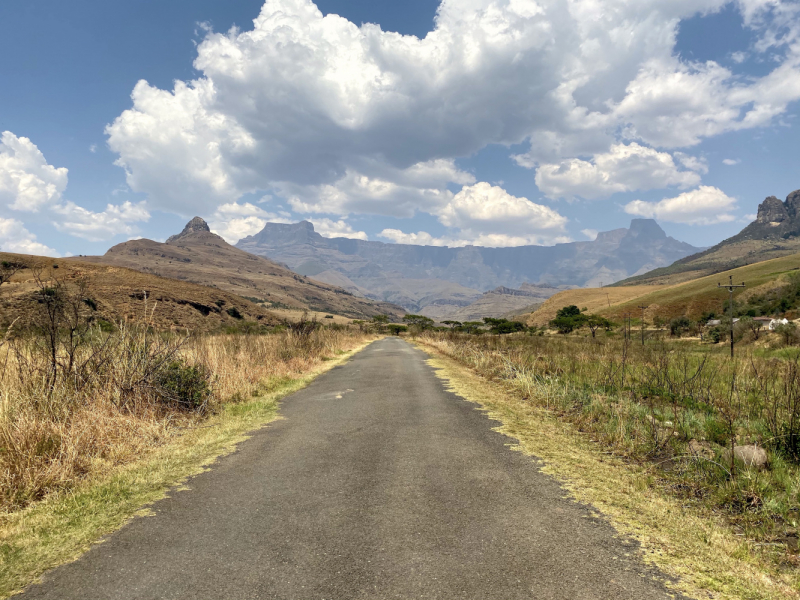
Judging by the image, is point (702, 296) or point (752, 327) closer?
point (752, 327)

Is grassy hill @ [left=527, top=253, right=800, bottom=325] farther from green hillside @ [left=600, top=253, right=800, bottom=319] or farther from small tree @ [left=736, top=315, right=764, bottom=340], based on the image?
small tree @ [left=736, top=315, right=764, bottom=340]

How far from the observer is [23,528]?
14.6 ft

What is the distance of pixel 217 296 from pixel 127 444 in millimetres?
63038

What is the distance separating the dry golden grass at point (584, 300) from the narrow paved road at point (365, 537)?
133m

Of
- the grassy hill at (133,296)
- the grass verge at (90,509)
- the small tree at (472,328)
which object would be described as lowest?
the grass verge at (90,509)

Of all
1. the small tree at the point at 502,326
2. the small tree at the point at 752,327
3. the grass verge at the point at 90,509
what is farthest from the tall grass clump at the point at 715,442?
the small tree at the point at 502,326

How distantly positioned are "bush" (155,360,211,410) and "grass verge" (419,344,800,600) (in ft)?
25.2

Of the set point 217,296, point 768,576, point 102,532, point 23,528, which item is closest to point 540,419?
point 768,576

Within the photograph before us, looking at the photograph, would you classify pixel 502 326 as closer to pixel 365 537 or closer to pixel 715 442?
pixel 715 442

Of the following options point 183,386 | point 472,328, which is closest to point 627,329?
point 472,328

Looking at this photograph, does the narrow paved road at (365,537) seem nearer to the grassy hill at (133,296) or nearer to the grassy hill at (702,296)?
the grassy hill at (133,296)

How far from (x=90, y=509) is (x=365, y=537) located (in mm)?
3456

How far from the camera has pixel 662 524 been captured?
452 cm

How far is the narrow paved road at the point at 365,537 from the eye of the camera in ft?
11.2
